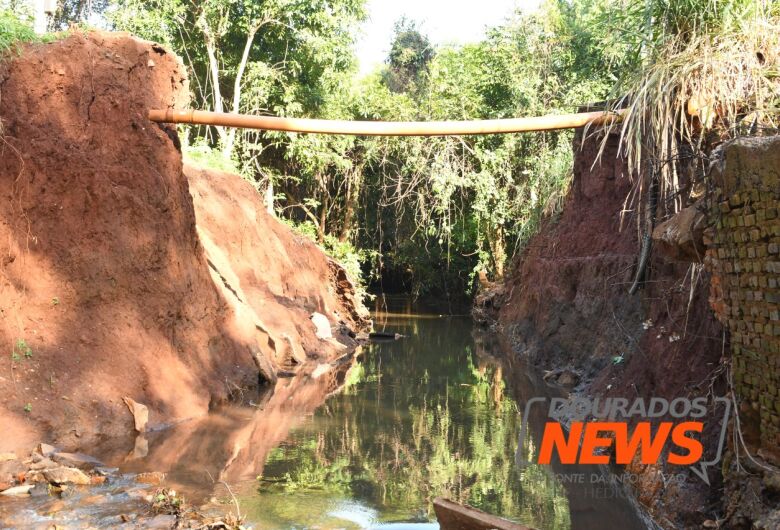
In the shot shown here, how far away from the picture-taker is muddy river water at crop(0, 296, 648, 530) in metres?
6.12

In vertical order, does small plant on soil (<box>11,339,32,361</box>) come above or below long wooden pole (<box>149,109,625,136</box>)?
below

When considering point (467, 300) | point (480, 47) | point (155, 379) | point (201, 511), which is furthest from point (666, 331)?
point (467, 300)

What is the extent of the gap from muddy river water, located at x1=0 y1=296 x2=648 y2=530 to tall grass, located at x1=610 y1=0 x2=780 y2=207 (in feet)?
9.49

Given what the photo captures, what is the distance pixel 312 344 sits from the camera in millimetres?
15156

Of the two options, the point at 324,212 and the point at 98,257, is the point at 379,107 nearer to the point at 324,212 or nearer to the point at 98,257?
the point at 324,212

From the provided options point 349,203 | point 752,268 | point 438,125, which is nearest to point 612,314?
point 438,125

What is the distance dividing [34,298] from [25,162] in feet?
4.75

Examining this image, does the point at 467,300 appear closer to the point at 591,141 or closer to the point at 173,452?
the point at 591,141

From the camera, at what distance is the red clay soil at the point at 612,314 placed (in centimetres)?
633

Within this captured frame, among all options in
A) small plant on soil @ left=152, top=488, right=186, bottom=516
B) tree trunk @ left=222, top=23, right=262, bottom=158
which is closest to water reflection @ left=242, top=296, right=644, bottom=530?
small plant on soil @ left=152, top=488, right=186, bottom=516

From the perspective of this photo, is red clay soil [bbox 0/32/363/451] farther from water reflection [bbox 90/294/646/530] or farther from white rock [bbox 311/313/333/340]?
white rock [bbox 311/313/333/340]

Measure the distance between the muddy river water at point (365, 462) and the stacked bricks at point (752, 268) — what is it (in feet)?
5.03

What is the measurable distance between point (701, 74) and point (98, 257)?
647 cm

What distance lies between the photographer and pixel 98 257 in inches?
352
